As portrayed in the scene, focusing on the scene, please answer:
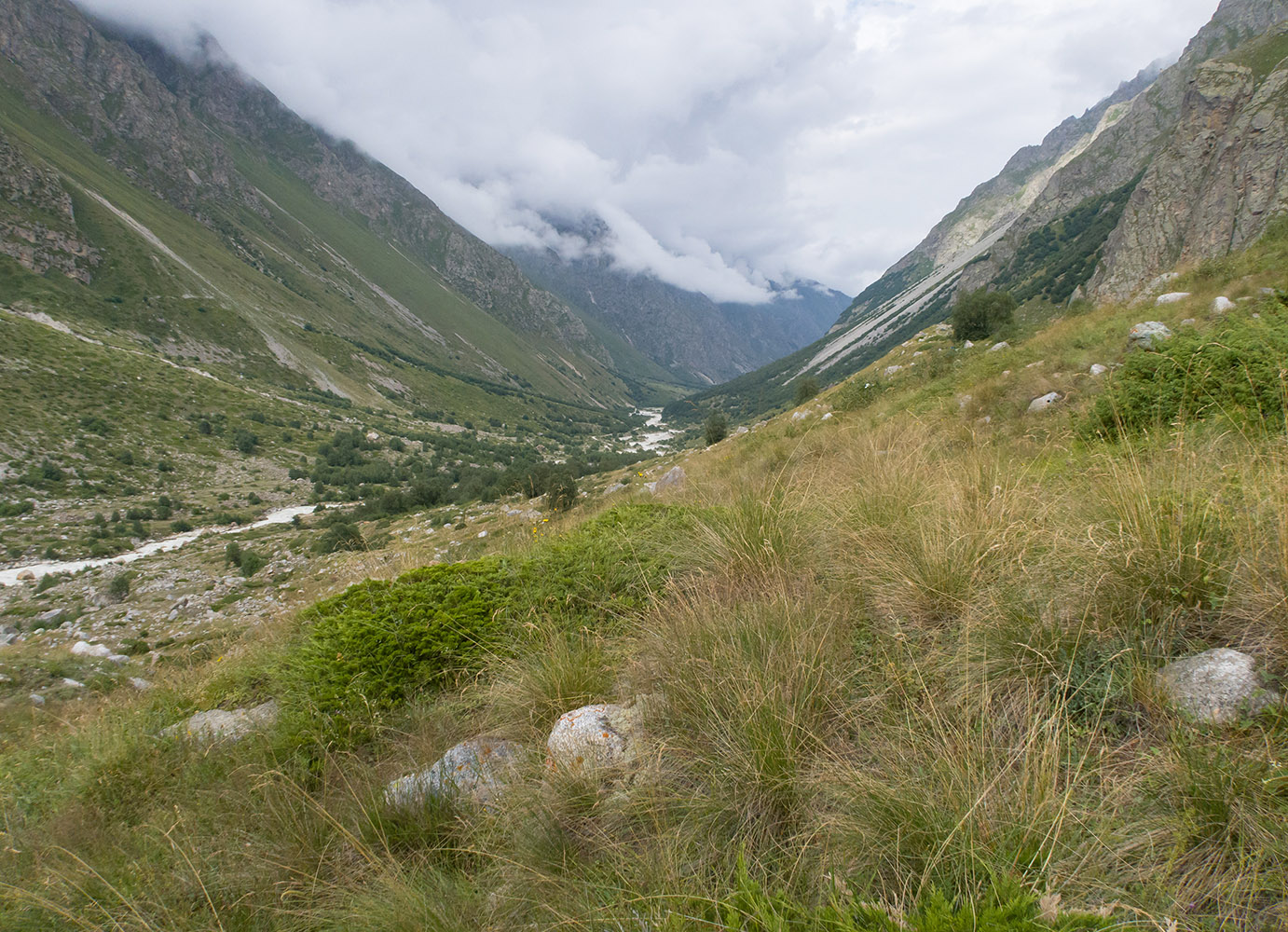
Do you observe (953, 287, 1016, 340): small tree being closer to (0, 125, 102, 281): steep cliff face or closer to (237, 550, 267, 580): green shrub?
(237, 550, 267, 580): green shrub

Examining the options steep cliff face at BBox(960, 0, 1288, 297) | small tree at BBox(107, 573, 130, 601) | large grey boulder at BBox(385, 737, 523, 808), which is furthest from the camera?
steep cliff face at BBox(960, 0, 1288, 297)

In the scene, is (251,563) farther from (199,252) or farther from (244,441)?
(199,252)

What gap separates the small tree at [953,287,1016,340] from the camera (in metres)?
19.2

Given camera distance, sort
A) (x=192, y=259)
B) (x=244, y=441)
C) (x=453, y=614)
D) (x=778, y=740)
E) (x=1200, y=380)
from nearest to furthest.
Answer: (x=778, y=740) → (x=453, y=614) → (x=1200, y=380) → (x=244, y=441) → (x=192, y=259)

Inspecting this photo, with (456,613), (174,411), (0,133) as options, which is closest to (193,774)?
(456,613)

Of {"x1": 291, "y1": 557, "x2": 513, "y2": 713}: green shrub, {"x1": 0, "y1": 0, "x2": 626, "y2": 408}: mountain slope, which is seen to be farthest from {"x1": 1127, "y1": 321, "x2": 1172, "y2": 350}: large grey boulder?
{"x1": 0, "y1": 0, "x2": 626, "y2": 408}: mountain slope

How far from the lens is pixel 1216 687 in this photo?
6.16 ft

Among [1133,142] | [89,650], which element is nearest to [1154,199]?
[89,650]

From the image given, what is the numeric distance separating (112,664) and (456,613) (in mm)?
18047

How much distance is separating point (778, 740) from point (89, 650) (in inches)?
946

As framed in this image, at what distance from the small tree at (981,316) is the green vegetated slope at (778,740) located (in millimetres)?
16668

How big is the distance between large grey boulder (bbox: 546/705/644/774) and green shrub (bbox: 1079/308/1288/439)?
5105 mm

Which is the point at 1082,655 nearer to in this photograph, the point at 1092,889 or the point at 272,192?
the point at 1092,889

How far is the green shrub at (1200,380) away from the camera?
4805mm
